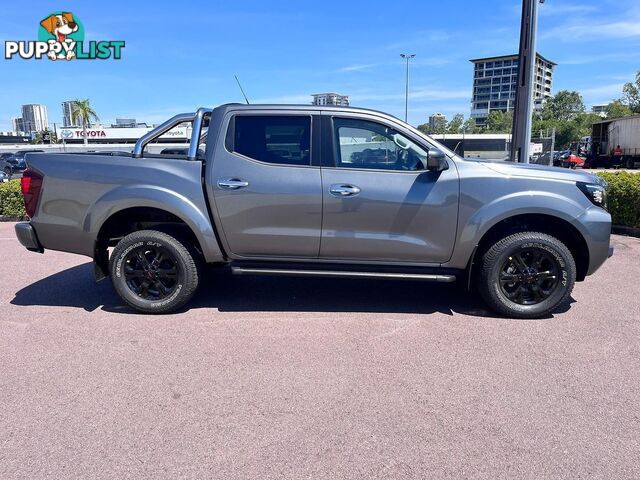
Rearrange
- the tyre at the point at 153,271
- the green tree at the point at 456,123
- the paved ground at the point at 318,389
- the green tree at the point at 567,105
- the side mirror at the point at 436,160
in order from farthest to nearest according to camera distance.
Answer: the green tree at the point at 567,105
the green tree at the point at 456,123
the tyre at the point at 153,271
the side mirror at the point at 436,160
the paved ground at the point at 318,389

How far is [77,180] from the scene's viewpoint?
188 inches

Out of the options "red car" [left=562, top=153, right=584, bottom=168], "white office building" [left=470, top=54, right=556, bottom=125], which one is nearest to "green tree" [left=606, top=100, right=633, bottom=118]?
"red car" [left=562, top=153, right=584, bottom=168]

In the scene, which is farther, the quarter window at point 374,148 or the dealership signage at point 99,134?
the dealership signage at point 99,134

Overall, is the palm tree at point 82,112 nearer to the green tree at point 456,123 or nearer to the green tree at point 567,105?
A: the green tree at point 456,123

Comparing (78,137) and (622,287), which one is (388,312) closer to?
(622,287)

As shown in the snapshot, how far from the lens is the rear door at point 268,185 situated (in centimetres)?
462

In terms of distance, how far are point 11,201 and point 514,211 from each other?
35.6 ft

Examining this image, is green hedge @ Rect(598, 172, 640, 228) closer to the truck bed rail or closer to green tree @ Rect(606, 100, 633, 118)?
the truck bed rail

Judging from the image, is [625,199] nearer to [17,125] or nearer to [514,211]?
[514,211]

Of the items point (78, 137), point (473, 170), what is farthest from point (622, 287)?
point (78, 137)

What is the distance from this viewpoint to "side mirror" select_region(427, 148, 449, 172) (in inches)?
173

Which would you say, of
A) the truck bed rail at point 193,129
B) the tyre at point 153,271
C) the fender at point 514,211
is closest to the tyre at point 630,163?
the fender at point 514,211

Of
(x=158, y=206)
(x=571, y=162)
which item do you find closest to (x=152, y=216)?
(x=158, y=206)

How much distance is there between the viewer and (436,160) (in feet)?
14.5
